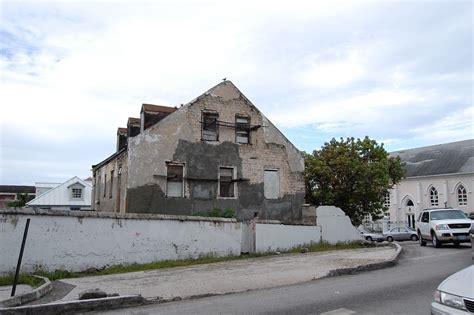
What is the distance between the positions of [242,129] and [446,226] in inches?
450

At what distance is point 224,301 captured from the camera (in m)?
8.97

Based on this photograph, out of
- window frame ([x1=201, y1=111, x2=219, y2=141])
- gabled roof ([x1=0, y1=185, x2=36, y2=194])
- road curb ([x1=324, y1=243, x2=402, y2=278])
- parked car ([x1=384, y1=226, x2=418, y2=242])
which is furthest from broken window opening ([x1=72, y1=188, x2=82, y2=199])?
road curb ([x1=324, y1=243, x2=402, y2=278])

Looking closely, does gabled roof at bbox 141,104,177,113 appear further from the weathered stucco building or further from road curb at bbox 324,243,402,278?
road curb at bbox 324,243,402,278

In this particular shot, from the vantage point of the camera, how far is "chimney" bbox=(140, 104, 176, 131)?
22.9 metres

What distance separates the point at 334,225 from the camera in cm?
2284

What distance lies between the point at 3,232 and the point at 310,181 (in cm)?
1836

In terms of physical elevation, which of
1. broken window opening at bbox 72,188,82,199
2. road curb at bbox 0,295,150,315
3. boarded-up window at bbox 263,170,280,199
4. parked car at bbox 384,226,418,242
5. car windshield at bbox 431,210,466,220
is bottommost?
parked car at bbox 384,226,418,242

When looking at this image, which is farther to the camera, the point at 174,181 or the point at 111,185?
the point at 111,185

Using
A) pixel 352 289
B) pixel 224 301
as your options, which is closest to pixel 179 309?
pixel 224 301

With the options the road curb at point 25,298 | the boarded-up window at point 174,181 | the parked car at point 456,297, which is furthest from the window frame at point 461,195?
the road curb at point 25,298

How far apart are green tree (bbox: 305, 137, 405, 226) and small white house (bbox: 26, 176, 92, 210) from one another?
110 feet

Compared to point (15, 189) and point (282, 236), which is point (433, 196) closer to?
point (282, 236)

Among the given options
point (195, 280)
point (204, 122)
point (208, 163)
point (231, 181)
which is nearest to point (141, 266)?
point (195, 280)

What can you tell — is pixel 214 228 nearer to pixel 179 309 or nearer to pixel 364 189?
pixel 179 309
